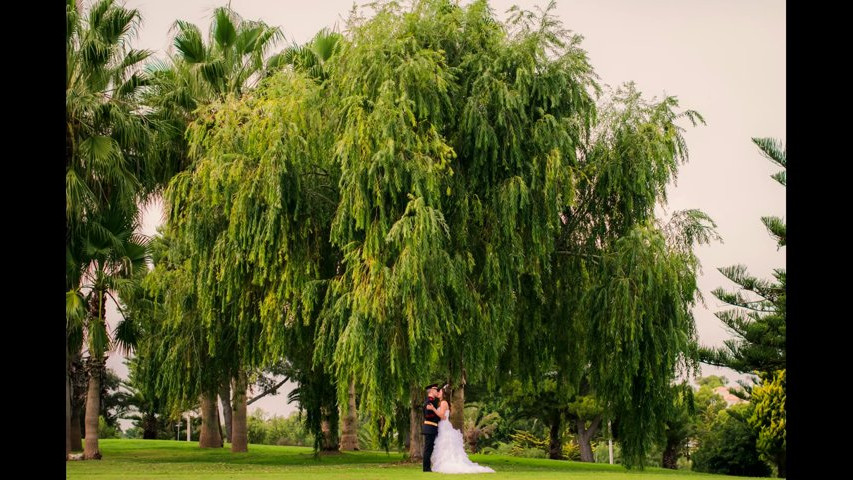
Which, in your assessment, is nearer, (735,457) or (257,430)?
(735,457)

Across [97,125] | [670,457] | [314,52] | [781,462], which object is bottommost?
[670,457]

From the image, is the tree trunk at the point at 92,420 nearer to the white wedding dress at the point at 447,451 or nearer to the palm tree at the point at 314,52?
the palm tree at the point at 314,52

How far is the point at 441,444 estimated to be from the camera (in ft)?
50.0

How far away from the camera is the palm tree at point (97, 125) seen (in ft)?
63.5

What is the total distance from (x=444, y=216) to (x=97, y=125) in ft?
25.6

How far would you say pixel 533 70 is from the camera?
17234mm

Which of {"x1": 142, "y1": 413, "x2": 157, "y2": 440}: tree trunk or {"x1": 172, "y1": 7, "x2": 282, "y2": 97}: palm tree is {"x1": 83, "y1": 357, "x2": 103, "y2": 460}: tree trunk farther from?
{"x1": 142, "y1": 413, "x2": 157, "y2": 440}: tree trunk

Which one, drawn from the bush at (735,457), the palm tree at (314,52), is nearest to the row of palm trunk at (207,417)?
the palm tree at (314,52)

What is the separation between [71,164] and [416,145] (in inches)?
298

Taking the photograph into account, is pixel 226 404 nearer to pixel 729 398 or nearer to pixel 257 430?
pixel 257 430

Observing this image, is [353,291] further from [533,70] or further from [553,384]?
[553,384]

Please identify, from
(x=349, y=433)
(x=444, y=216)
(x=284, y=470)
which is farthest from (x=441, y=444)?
(x=349, y=433)

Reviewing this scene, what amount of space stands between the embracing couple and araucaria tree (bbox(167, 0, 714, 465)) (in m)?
0.76
